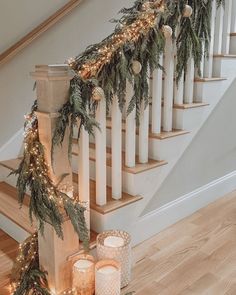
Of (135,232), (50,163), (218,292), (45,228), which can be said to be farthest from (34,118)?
(218,292)

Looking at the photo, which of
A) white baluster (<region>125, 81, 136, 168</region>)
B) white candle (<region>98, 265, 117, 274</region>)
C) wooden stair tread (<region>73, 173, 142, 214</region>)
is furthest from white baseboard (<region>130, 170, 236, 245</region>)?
white candle (<region>98, 265, 117, 274</region>)

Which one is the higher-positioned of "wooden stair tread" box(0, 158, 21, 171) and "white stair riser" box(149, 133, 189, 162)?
"white stair riser" box(149, 133, 189, 162)

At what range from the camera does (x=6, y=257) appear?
212 centimetres

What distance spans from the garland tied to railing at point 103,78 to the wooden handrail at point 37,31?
1153mm

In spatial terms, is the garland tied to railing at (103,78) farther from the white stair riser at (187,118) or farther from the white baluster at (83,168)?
the white stair riser at (187,118)

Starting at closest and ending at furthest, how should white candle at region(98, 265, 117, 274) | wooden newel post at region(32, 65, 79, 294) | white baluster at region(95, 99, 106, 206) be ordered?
wooden newel post at region(32, 65, 79, 294)
white candle at region(98, 265, 117, 274)
white baluster at region(95, 99, 106, 206)

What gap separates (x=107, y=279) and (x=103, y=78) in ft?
3.31

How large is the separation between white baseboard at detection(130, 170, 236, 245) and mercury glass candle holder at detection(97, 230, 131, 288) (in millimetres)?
338

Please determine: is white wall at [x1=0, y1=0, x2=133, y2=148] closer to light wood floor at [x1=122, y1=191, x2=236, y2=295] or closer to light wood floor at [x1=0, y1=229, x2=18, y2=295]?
light wood floor at [x1=0, y1=229, x2=18, y2=295]

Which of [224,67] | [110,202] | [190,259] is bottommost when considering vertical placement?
[190,259]

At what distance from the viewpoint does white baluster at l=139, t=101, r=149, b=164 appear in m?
2.18

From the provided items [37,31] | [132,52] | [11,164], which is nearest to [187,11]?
[132,52]

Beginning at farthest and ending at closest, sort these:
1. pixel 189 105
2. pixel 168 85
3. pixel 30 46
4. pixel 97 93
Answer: pixel 30 46 < pixel 189 105 < pixel 168 85 < pixel 97 93

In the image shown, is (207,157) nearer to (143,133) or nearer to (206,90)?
(206,90)
